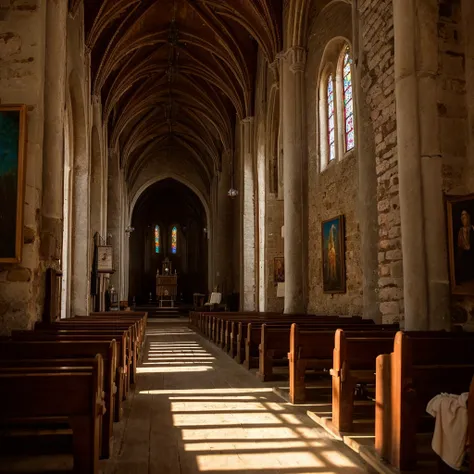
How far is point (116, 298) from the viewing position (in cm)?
2861

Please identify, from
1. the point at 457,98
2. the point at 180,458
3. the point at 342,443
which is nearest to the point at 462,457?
the point at 342,443

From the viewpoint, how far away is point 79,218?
56.7 ft

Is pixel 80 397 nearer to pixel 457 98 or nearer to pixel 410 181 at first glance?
pixel 410 181

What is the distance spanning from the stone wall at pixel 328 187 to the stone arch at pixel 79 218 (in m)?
6.67

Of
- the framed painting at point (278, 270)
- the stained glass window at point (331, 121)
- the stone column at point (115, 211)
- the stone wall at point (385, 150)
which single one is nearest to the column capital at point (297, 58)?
the stained glass window at point (331, 121)

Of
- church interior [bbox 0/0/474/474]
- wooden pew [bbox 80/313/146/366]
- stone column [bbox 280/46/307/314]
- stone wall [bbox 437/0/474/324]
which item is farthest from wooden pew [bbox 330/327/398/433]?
stone column [bbox 280/46/307/314]

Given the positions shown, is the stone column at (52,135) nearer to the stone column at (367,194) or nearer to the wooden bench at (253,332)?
the wooden bench at (253,332)

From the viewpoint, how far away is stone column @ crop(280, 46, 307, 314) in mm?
15133

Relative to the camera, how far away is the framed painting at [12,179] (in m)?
8.00

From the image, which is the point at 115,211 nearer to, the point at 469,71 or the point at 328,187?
the point at 328,187

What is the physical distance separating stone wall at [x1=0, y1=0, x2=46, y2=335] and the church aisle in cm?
208

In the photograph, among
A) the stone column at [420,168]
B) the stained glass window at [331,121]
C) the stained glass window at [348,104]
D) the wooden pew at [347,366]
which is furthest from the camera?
the stained glass window at [331,121]

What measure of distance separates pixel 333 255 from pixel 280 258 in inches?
241

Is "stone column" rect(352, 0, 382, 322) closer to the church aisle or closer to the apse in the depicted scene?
the church aisle
